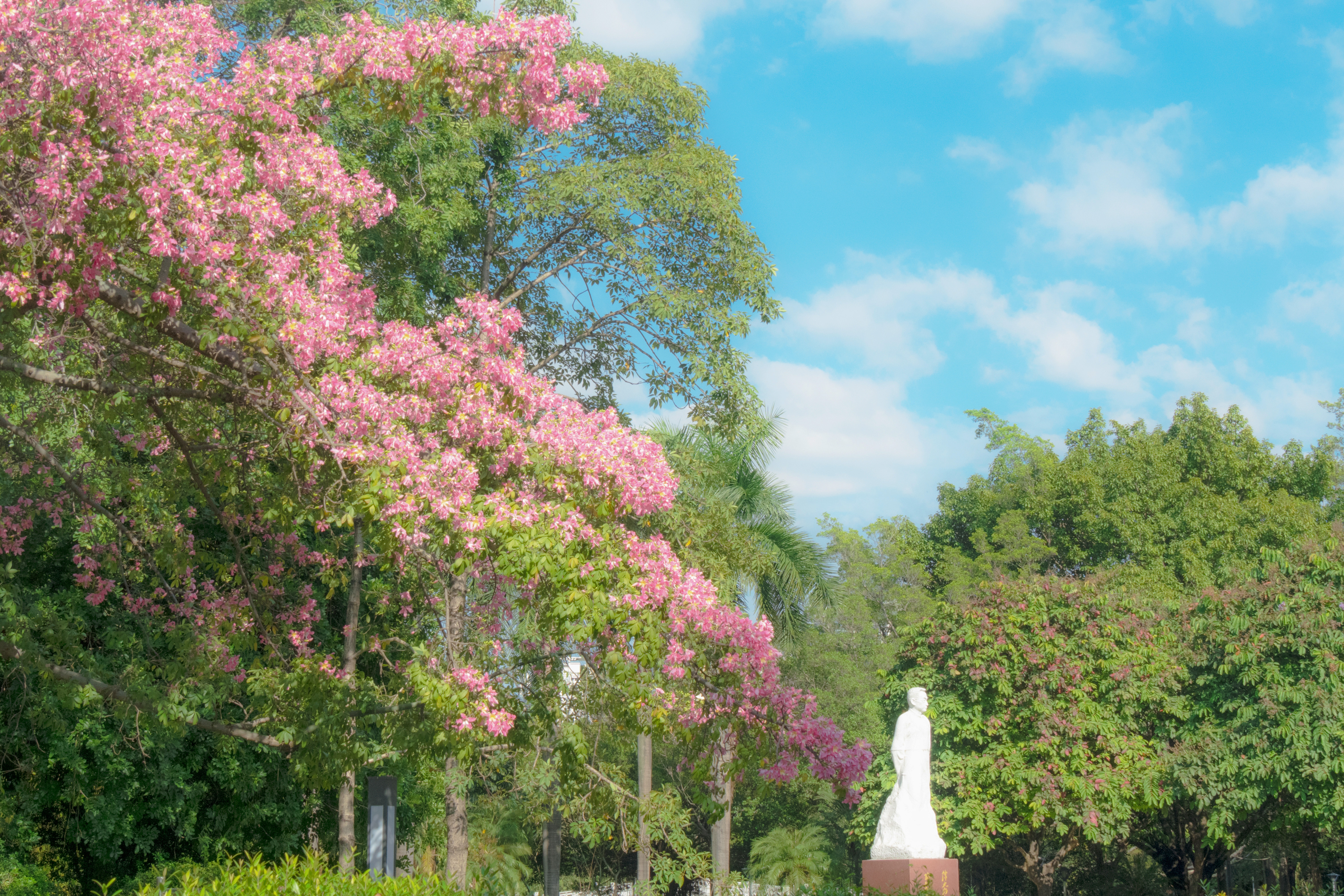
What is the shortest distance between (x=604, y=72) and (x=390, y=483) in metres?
3.45

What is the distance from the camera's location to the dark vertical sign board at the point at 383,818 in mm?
7984

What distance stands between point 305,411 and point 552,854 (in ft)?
58.3

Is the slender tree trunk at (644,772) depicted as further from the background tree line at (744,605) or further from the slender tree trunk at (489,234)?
the slender tree trunk at (489,234)

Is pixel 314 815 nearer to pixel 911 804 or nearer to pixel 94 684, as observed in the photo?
pixel 911 804

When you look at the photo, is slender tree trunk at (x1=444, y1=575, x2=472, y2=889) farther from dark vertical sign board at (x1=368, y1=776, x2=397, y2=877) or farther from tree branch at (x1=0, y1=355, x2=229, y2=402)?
tree branch at (x1=0, y1=355, x2=229, y2=402)

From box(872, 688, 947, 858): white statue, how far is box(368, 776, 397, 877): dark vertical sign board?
5.86 metres

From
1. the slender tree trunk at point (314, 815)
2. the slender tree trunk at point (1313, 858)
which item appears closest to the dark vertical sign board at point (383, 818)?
the slender tree trunk at point (314, 815)

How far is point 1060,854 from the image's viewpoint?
20.5m

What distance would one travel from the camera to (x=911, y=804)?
39.5 ft

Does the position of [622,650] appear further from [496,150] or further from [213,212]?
[496,150]

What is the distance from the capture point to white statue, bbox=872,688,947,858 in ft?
38.9

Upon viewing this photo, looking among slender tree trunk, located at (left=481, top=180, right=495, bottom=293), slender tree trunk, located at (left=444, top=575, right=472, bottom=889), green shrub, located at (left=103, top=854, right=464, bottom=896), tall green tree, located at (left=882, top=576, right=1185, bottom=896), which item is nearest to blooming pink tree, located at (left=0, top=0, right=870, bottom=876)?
slender tree trunk, located at (left=444, top=575, right=472, bottom=889)

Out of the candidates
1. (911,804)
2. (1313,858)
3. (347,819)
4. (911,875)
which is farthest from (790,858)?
(911,875)

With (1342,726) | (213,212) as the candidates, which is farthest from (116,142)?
(1342,726)
